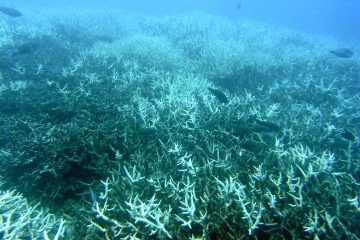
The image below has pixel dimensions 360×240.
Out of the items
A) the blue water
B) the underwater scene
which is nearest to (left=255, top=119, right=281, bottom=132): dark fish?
the underwater scene

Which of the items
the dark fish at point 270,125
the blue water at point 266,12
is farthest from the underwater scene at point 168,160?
the blue water at point 266,12

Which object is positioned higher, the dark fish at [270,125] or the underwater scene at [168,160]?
the dark fish at [270,125]

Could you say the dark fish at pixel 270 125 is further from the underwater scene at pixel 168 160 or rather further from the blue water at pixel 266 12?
the blue water at pixel 266 12

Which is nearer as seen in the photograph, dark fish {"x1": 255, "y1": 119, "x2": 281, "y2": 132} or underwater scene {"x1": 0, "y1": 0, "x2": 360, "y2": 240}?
underwater scene {"x1": 0, "y1": 0, "x2": 360, "y2": 240}

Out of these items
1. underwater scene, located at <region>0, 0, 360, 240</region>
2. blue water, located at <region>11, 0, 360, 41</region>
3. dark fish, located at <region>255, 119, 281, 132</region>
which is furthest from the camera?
blue water, located at <region>11, 0, 360, 41</region>

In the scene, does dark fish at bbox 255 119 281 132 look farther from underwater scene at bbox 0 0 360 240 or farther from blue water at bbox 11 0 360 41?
blue water at bbox 11 0 360 41

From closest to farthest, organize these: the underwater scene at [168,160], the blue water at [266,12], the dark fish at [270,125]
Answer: the underwater scene at [168,160] → the dark fish at [270,125] → the blue water at [266,12]

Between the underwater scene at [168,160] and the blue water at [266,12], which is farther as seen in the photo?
the blue water at [266,12]

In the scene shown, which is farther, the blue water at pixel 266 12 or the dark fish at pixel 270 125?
the blue water at pixel 266 12

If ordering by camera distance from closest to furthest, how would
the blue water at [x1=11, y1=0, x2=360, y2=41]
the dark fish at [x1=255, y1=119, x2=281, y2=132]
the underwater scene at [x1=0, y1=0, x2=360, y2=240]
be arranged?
the underwater scene at [x1=0, y1=0, x2=360, y2=240], the dark fish at [x1=255, y1=119, x2=281, y2=132], the blue water at [x1=11, y1=0, x2=360, y2=41]

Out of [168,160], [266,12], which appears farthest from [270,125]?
[266,12]

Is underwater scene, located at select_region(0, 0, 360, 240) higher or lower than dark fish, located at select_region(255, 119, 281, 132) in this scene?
lower

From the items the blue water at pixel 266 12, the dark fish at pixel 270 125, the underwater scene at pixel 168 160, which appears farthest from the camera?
the blue water at pixel 266 12

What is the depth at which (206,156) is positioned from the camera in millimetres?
3535
